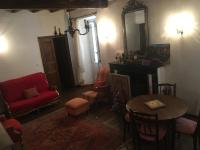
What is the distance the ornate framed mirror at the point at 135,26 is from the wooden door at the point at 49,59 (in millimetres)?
2814

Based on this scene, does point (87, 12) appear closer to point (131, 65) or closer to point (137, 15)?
point (137, 15)

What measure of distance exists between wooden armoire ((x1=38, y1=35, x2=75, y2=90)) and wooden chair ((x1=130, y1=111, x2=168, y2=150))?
448 centimetres

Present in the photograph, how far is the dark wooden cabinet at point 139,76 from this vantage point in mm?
4086

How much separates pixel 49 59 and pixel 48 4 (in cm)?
268

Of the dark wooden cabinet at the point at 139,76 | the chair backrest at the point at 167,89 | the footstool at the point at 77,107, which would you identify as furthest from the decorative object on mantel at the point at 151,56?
the footstool at the point at 77,107

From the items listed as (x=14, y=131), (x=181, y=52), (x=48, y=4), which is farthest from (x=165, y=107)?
(x=48, y=4)

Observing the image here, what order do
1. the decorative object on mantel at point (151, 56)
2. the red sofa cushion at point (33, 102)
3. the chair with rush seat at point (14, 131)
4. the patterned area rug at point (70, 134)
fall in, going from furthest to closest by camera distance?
the red sofa cushion at point (33, 102), the decorative object on mantel at point (151, 56), the patterned area rug at point (70, 134), the chair with rush seat at point (14, 131)

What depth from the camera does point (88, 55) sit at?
7.14 meters

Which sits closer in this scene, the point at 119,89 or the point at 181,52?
the point at 181,52

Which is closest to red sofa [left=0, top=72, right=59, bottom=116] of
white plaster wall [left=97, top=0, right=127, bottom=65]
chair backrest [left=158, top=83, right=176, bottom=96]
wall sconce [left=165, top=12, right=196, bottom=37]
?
white plaster wall [left=97, top=0, right=127, bottom=65]

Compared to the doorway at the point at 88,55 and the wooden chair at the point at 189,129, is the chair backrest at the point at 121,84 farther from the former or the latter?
the doorway at the point at 88,55

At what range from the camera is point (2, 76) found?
530 cm

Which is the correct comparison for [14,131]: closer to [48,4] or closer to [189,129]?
[48,4]

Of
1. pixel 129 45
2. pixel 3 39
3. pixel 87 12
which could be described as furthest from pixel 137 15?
pixel 3 39
